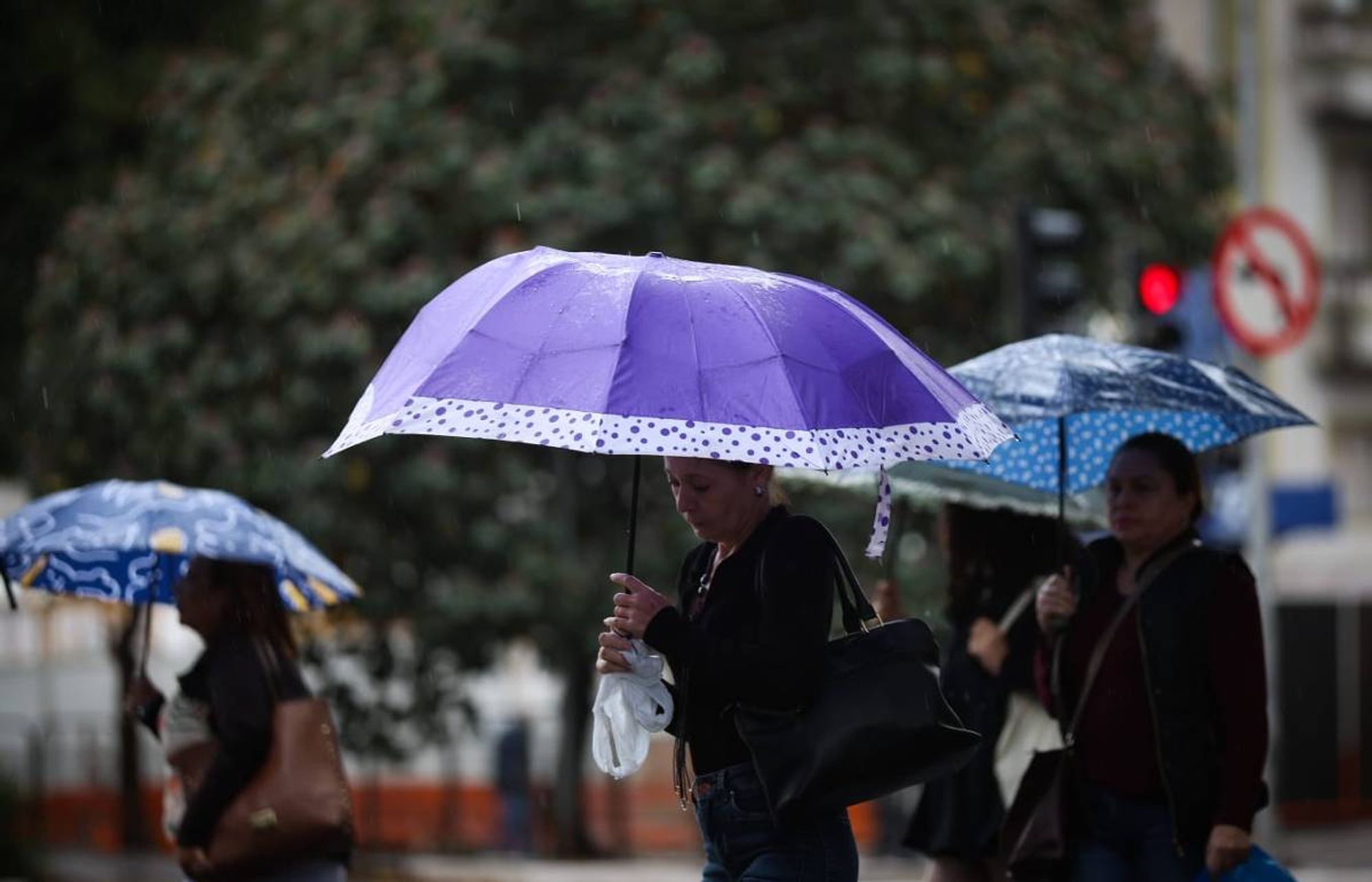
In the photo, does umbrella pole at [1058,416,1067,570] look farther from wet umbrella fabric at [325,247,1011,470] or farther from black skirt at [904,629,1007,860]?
wet umbrella fabric at [325,247,1011,470]

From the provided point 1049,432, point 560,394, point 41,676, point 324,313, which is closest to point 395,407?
point 560,394

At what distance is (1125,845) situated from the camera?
557 cm

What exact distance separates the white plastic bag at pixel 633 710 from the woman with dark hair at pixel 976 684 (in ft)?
4.86

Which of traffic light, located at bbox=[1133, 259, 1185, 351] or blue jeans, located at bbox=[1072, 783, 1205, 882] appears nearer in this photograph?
blue jeans, located at bbox=[1072, 783, 1205, 882]

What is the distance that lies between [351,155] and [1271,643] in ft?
24.2

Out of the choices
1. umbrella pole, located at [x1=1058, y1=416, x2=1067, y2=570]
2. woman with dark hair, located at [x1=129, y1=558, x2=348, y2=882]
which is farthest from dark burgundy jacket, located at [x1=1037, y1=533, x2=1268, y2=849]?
woman with dark hair, located at [x1=129, y1=558, x2=348, y2=882]

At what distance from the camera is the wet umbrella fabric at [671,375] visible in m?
4.23

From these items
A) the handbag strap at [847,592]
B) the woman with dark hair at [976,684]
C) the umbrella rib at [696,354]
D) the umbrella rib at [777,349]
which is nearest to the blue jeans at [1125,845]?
the woman with dark hair at [976,684]

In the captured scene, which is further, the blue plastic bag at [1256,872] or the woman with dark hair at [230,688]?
the woman with dark hair at [230,688]

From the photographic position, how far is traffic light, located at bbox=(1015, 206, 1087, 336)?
1197 centimetres

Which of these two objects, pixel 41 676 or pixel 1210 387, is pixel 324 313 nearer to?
pixel 1210 387

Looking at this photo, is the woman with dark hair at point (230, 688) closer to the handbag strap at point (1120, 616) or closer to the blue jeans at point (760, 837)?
the blue jeans at point (760, 837)

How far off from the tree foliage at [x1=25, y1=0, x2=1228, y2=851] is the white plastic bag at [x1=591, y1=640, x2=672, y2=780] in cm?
997

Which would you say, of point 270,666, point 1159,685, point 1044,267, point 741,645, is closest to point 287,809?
point 270,666
